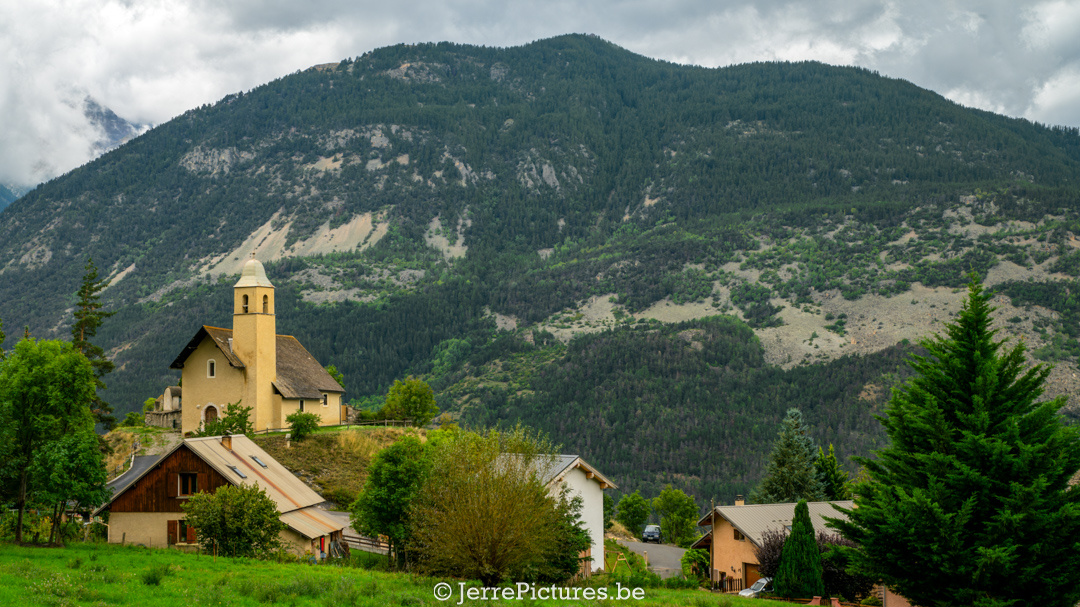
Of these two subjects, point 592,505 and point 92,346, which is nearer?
point 592,505

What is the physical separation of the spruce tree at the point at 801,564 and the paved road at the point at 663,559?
1227cm

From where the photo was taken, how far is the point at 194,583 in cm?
2336

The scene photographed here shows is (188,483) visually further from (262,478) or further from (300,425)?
(300,425)

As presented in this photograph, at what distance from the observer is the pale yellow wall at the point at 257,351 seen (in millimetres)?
56969

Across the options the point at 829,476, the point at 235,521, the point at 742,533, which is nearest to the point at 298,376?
the point at 235,521

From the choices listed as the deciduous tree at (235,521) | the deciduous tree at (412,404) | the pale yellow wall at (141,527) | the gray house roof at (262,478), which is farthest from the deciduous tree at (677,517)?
the deciduous tree at (235,521)

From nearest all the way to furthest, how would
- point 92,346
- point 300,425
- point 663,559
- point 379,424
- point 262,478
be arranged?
point 262,478, point 300,425, point 663,559, point 92,346, point 379,424

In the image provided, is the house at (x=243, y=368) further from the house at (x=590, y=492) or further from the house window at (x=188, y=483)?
the house at (x=590, y=492)

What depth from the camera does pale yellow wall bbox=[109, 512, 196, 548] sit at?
37.7m

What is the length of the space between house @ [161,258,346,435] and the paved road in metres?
26.5

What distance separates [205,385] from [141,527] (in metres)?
21.4

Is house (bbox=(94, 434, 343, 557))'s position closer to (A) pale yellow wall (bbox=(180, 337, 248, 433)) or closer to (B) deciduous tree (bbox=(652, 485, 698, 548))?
(A) pale yellow wall (bbox=(180, 337, 248, 433))

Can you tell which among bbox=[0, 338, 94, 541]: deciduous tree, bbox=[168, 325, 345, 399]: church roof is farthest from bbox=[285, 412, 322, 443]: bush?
bbox=[0, 338, 94, 541]: deciduous tree

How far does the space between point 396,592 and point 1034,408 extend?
60.3 feet
